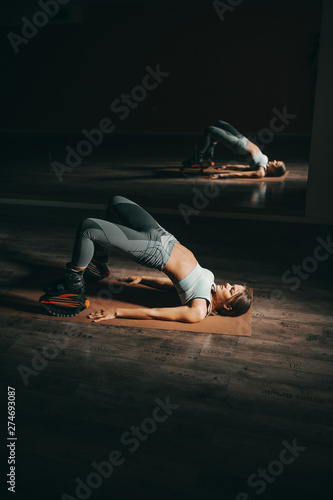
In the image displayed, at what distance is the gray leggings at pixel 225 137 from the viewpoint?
4.83m

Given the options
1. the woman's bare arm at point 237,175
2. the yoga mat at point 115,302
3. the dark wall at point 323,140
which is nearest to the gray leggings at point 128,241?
the yoga mat at point 115,302

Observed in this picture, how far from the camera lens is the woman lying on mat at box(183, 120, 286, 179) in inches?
192

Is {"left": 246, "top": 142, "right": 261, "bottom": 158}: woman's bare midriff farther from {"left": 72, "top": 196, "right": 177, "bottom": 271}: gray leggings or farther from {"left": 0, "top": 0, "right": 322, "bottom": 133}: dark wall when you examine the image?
{"left": 72, "top": 196, "right": 177, "bottom": 271}: gray leggings

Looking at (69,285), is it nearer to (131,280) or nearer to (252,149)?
(131,280)

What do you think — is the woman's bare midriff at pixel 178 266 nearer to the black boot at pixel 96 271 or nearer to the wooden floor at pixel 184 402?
the wooden floor at pixel 184 402

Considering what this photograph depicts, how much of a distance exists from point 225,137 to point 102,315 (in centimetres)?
283

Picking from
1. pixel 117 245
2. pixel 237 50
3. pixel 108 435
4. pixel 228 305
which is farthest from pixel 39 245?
pixel 237 50

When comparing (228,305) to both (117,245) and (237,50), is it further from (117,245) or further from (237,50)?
(237,50)

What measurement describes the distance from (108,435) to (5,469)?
0.47 meters

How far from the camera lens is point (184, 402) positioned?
89.4 inches

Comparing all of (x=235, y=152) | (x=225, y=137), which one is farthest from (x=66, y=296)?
(x=235, y=152)

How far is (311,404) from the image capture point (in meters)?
2.24

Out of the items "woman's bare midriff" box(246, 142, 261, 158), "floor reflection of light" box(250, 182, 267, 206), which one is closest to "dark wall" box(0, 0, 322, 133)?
"woman's bare midriff" box(246, 142, 261, 158)

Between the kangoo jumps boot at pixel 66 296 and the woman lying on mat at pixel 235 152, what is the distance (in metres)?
2.67
